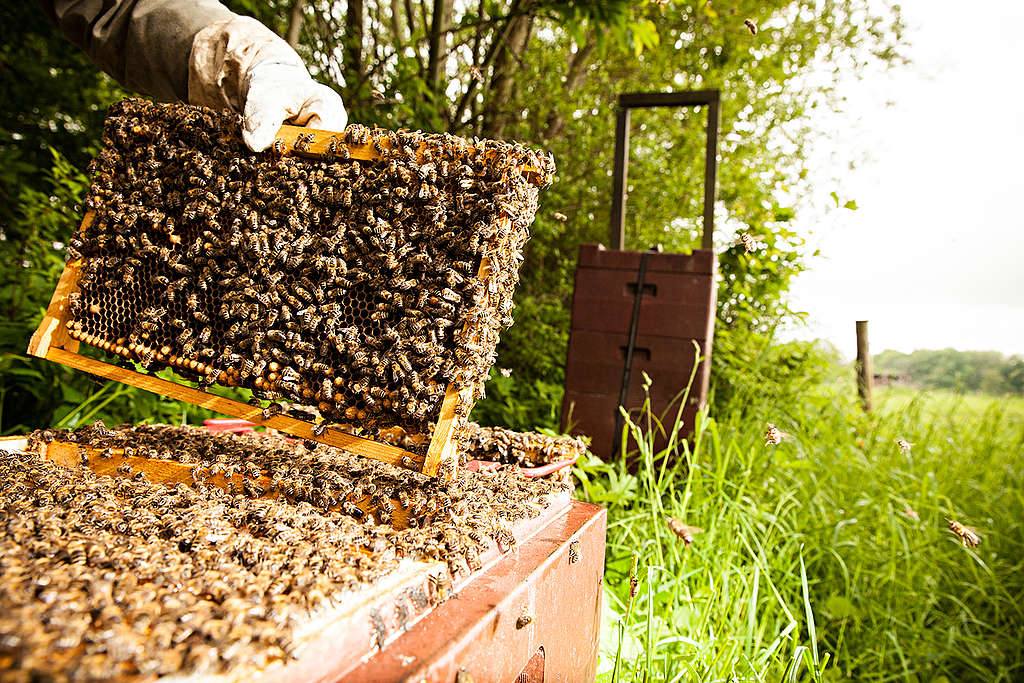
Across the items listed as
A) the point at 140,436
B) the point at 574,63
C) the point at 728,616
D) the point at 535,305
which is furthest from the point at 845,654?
the point at 574,63

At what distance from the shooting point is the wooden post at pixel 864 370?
5821 millimetres

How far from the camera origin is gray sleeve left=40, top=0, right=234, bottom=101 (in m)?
2.33

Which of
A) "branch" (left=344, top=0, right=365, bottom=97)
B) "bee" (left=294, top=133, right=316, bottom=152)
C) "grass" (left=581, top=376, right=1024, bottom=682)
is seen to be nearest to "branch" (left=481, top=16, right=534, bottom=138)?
"branch" (left=344, top=0, right=365, bottom=97)

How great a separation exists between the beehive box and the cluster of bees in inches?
7.1

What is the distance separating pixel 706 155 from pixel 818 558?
9.58ft

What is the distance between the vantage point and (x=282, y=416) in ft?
5.75

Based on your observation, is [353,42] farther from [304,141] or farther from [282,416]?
[282,416]

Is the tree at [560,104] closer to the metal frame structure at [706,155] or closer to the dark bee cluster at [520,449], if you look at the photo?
the metal frame structure at [706,155]

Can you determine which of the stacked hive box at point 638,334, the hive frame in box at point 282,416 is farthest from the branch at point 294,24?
the hive frame in box at point 282,416

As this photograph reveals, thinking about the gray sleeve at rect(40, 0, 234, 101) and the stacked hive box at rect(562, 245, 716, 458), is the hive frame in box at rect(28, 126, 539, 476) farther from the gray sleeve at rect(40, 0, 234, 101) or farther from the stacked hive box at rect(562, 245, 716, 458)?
the stacked hive box at rect(562, 245, 716, 458)

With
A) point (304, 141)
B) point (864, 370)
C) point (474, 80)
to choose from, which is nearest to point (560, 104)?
point (474, 80)

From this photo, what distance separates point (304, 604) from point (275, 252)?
3.90 feet

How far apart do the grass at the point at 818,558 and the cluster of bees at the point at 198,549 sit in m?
1.41

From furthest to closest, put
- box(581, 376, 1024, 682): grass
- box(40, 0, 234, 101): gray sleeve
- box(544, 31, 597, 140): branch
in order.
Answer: box(544, 31, 597, 140): branch < box(581, 376, 1024, 682): grass < box(40, 0, 234, 101): gray sleeve
